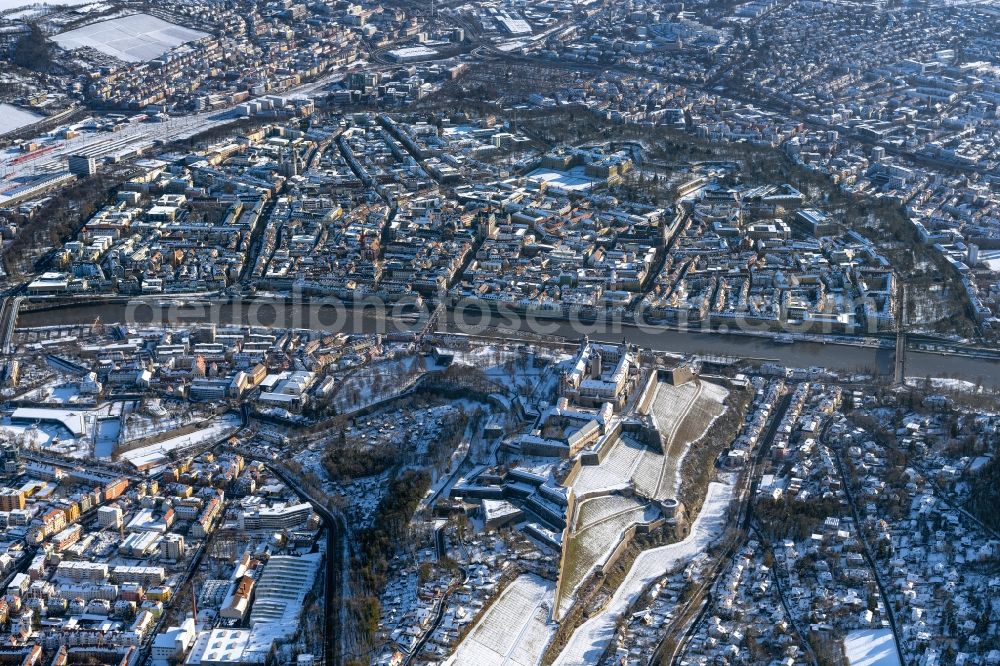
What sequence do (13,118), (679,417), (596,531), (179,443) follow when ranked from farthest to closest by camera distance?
(13,118) → (679,417) → (179,443) → (596,531)

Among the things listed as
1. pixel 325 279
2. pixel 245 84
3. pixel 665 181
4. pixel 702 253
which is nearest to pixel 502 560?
pixel 325 279

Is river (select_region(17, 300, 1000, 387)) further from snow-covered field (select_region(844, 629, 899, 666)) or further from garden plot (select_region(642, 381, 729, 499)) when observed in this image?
snow-covered field (select_region(844, 629, 899, 666))

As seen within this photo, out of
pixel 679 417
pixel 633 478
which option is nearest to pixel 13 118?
pixel 679 417

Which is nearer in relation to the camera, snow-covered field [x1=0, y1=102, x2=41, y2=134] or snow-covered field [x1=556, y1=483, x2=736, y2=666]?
snow-covered field [x1=556, y1=483, x2=736, y2=666]

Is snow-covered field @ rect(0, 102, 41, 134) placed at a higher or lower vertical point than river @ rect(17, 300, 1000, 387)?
lower

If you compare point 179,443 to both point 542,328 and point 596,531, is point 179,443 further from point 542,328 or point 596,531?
point 542,328

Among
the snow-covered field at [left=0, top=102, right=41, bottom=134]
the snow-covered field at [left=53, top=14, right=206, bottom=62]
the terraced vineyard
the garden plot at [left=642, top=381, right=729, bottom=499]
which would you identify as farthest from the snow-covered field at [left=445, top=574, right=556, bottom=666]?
the snow-covered field at [left=53, top=14, right=206, bottom=62]
